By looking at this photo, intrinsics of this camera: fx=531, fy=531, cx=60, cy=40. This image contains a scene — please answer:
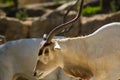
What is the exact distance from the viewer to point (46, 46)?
6.17m

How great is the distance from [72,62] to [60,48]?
34 cm

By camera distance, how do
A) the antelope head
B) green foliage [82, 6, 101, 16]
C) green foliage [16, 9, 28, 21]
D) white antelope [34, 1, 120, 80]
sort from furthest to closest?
green foliage [16, 9, 28, 21] < green foliage [82, 6, 101, 16] < white antelope [34, 1, 120, 80] < the antelope head

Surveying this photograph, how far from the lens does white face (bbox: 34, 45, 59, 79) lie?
245 inches

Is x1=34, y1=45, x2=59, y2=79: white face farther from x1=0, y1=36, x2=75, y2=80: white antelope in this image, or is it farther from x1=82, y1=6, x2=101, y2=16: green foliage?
x1=82, y1=6, x2=101, y2=16: green foliage

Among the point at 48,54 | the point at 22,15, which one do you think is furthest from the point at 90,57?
the point at 22,15

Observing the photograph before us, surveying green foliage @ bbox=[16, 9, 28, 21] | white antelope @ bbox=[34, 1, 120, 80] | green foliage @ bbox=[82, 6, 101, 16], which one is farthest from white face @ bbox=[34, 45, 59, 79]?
green foliage @ bbox=[16, 9, 28, 21]

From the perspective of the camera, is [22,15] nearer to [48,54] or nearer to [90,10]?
[90,10]

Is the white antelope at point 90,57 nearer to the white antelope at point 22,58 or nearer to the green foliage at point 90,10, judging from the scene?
the white antelope at point 22,58

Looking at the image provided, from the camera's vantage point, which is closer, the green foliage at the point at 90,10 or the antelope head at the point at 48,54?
the antelope head at the point at 48,54

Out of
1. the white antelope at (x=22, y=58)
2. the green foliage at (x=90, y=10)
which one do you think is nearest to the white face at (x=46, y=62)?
the white antelope at (x=22, y=58)

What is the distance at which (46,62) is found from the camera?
633 centimetres

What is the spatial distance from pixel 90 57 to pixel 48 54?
1.85 ft

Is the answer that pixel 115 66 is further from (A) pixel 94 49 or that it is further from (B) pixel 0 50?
(B) pixel 0 50

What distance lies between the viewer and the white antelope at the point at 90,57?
253 inches
